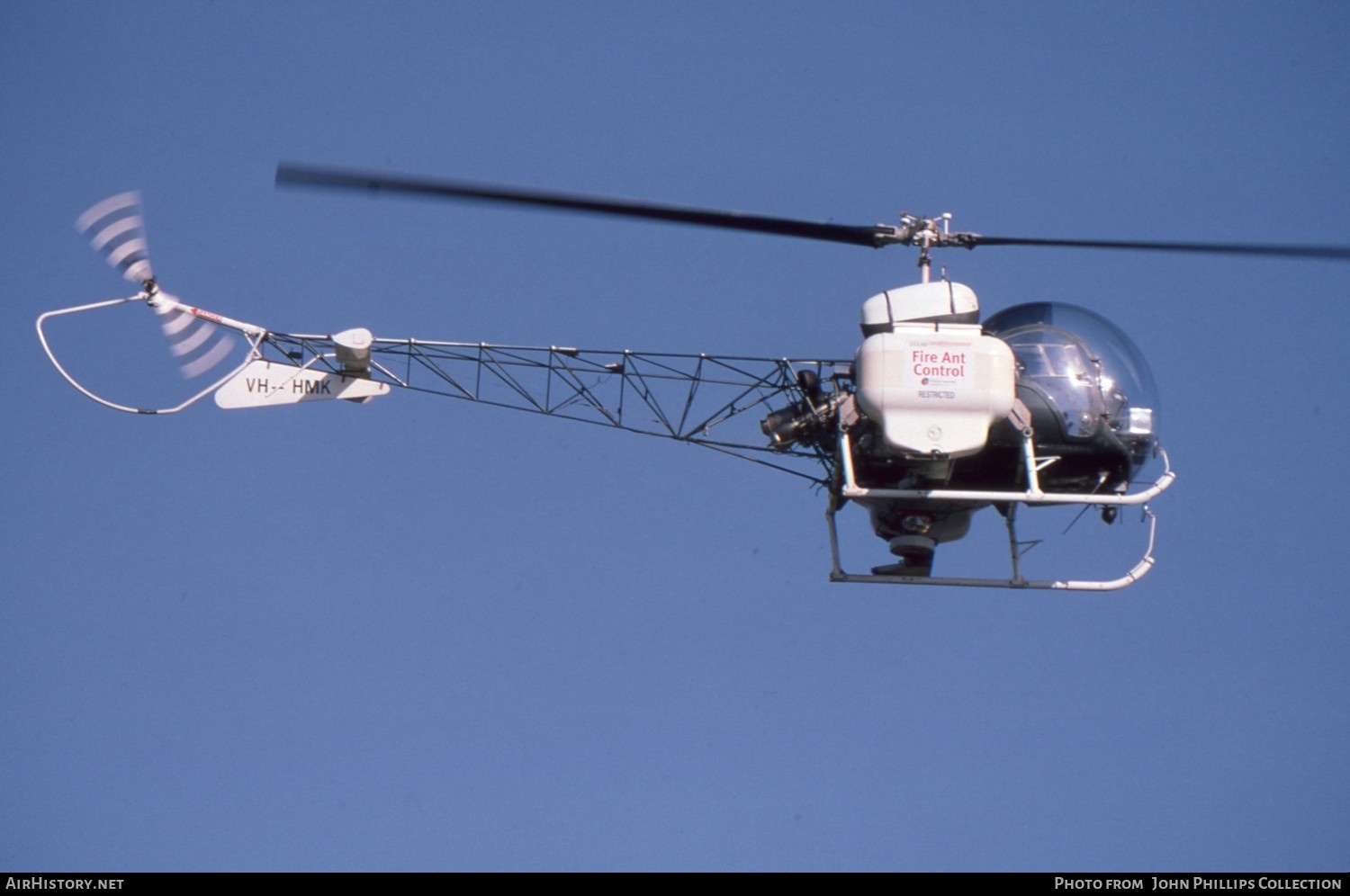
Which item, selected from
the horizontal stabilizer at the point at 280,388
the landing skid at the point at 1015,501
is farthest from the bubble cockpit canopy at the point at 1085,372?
the horizontal stabilizer at the point at 280,388

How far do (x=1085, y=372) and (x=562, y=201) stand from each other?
480 cm

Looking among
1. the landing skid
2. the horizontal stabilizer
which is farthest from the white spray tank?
the horizontal stabilizer

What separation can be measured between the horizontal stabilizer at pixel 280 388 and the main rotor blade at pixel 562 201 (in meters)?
4.45

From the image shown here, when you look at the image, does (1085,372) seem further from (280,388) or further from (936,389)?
(280,388)

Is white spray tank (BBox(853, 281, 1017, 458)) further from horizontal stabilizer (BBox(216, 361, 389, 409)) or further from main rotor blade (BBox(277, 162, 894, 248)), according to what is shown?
horizontal stabilizer (BBox(216, 361, 389, 409))

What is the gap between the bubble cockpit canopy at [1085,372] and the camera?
14.2 metres

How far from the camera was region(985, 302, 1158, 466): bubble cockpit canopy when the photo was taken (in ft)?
46.7

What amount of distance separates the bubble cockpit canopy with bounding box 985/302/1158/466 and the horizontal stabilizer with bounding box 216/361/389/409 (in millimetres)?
6097

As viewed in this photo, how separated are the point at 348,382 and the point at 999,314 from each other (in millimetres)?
6305

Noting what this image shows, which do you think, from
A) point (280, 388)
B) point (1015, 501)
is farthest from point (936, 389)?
point (280, 388)

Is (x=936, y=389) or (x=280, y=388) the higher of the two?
(x=280, y=388)

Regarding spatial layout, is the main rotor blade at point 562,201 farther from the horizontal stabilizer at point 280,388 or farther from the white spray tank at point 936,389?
the horizontal stabilizer at point 280,388

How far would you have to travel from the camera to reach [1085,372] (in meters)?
14.3

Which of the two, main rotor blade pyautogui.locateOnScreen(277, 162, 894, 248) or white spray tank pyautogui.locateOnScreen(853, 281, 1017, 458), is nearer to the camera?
main rotor blade pyautogui.locateOnScreen(277, 162, 894, 248)
